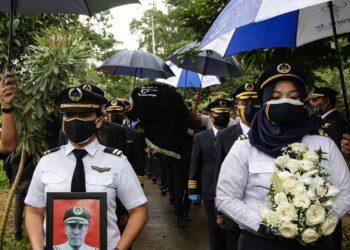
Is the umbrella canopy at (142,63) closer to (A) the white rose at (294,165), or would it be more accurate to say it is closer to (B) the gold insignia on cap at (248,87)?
(B) the gold insignia on cap at (248,87)

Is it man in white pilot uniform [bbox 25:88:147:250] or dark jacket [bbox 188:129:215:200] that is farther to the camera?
dark jacket [bbox 188:129:215:200]

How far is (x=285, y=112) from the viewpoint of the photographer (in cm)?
296

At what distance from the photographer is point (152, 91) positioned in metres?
7.88

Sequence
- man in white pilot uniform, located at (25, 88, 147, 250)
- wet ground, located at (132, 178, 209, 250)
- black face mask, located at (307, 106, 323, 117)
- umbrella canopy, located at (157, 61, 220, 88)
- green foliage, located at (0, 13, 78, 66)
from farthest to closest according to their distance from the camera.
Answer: umbrella canopy, located at (157, 61, 220, 88) < wet ground, located at (132, 178, 209, 250) < green foliage, located at (0, 13, 78, 66) < black face mask, located at (307, 106, 323, 117) < man in white pilot uniform, located at (25, 88, 147, 250)

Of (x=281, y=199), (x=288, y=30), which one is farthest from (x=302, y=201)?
(x=288, y=30)

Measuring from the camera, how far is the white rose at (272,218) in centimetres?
256

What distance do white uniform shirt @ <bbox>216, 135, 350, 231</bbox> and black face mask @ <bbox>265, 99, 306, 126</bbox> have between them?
15cm

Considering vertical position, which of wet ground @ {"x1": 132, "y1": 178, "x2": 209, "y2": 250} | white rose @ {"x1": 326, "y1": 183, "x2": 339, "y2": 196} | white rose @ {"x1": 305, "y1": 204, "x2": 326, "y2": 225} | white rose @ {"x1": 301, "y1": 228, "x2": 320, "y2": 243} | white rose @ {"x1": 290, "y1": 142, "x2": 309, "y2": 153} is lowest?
wet ground @ {"x1": 132, "y1": 178, "x2": 209, "y2": 250}

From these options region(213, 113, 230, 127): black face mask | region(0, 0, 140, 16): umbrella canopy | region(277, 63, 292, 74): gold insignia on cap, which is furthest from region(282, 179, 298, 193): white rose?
region(213, 113, 230, 127): black face mask

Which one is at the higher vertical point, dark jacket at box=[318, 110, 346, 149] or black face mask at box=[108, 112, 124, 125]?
dark jacket at box=[318, 110, 346, 149]

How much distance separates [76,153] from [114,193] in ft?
1.08

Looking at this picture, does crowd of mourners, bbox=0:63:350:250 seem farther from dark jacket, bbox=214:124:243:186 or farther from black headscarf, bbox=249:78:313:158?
dark jacket, bbox=214:124:243:186

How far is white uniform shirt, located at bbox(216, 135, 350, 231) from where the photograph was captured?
2922mm

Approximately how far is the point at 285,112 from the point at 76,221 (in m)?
1.38
